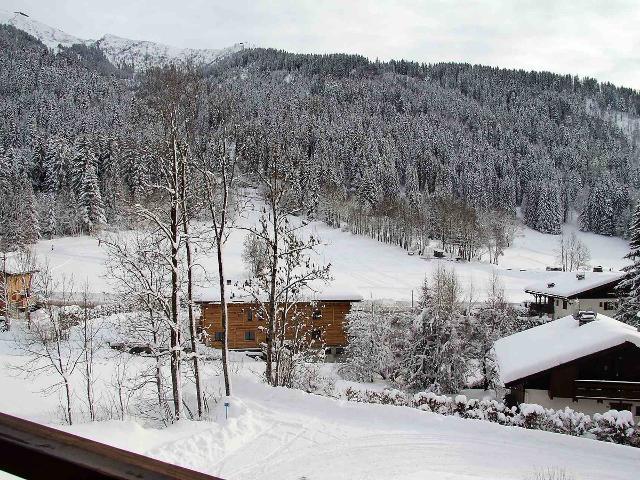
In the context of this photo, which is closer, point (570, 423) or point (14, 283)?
point (570, 423)

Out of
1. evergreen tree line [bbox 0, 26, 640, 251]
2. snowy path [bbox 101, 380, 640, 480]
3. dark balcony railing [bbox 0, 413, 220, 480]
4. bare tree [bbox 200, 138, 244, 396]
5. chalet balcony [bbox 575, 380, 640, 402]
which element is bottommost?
chalet balcony [bbox 575, 380, 640, 402]

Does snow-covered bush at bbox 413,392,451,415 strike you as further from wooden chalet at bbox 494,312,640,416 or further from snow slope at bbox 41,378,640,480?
wooden chalet at bbox 494,312,640,416

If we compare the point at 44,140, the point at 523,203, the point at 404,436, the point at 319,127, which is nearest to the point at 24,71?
the point at 44,140

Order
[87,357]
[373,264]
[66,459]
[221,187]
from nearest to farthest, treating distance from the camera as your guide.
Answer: [66,459] < [221,187] < [87,357] < [373,264]

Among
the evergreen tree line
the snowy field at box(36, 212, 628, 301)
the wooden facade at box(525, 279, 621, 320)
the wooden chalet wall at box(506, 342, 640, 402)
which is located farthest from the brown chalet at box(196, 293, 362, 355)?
the wooden chalet wall at box(506, 342, 640, 402)

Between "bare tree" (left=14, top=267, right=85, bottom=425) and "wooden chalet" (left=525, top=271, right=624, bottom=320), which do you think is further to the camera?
"wooden chalet" (left=525, top=271, right=624, bottom=320)

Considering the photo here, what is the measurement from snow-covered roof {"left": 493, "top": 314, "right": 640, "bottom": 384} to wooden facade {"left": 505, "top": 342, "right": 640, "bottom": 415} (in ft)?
1.00

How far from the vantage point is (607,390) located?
1923 centimetres

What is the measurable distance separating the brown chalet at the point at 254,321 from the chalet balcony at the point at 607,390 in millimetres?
18638

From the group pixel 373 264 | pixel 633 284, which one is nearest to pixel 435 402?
pixel 633 284

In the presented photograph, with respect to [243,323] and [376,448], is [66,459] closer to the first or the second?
[376,448]

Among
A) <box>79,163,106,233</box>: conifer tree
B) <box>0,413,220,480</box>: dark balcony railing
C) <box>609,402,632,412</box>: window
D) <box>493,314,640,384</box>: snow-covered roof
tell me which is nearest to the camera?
<box>0,413,220,480</box>: dark balcony railing

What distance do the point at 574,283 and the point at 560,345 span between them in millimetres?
19304

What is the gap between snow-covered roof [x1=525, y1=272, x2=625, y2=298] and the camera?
35.6m
